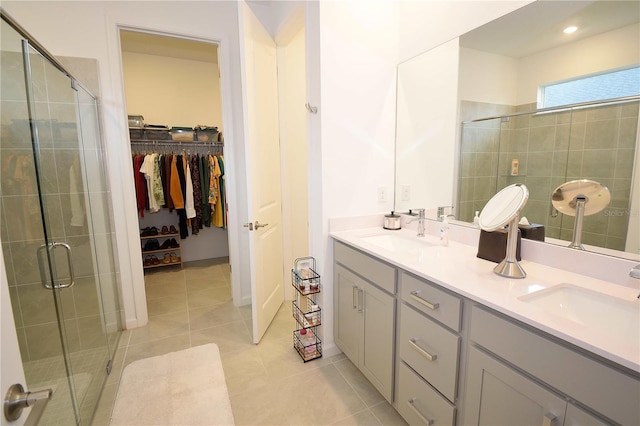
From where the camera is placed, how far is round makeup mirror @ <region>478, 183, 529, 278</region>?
121cm

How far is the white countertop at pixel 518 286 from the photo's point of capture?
761 mm

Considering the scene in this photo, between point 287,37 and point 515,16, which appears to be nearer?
point 515,16

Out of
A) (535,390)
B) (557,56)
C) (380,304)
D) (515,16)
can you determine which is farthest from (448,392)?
(515,16)

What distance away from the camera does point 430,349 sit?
1275mm

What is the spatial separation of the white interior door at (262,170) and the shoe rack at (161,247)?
6.29 feet

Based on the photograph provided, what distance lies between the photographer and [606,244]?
120 cm

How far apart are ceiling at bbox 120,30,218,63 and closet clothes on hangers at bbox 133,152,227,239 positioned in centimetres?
126

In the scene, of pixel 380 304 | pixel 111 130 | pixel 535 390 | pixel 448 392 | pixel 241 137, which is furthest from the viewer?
pixel 241 137

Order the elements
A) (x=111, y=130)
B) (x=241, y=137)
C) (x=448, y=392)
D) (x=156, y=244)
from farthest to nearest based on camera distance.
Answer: (x=156, y=244) < (x=241, y=137) < (x=111, y=130) < (x=448, y=392)

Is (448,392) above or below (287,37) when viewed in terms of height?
below

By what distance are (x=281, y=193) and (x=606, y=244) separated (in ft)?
7.35

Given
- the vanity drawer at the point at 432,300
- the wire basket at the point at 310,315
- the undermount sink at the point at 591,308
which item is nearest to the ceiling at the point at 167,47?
the wire basket at the point at 310,315

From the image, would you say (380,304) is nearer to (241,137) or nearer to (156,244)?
(241,137)

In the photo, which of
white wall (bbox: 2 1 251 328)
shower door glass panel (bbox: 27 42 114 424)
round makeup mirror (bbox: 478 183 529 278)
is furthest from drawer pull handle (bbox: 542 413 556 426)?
white wall (bbox: 2 1 251 328)
